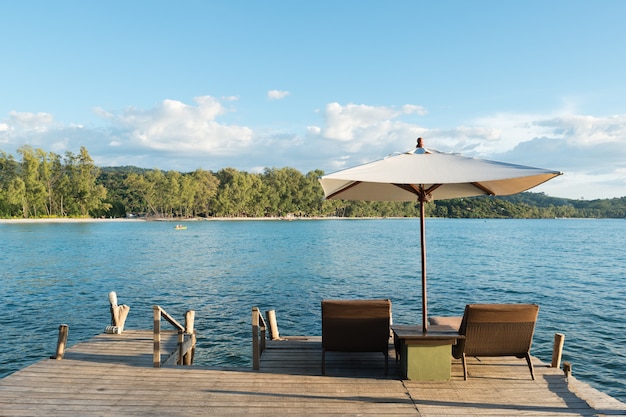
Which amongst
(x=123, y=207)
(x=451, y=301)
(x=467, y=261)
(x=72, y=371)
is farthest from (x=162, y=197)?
(x=72, y=371)

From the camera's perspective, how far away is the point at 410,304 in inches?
715

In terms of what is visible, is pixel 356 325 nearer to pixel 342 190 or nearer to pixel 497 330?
pixel 497 330

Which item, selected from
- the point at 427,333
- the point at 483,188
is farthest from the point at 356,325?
the point at 483,188

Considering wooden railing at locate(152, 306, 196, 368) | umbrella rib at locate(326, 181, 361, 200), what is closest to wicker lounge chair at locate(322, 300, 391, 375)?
umbrella rib at locate(326, 181, 361, 200)

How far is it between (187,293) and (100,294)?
406 centimetres

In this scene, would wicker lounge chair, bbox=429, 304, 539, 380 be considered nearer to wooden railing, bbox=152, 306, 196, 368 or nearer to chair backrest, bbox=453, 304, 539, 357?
chair backrest, bbox=453, 304, 539, 357

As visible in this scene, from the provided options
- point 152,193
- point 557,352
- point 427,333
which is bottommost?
point 557,352

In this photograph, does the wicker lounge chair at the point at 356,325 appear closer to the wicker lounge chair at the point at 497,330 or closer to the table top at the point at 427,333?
the table top at the point at 427,333

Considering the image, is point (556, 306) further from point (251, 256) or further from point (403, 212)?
point (403, 212)

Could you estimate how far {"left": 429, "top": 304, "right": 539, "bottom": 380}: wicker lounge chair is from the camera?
5.59 m

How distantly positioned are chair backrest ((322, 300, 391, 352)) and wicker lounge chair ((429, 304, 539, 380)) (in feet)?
3.31

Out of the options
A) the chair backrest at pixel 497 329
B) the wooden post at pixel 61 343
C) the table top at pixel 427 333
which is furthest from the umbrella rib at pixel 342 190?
the wooden post at pixel 61 343

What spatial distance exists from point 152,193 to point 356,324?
116 metres

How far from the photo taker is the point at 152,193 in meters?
113
